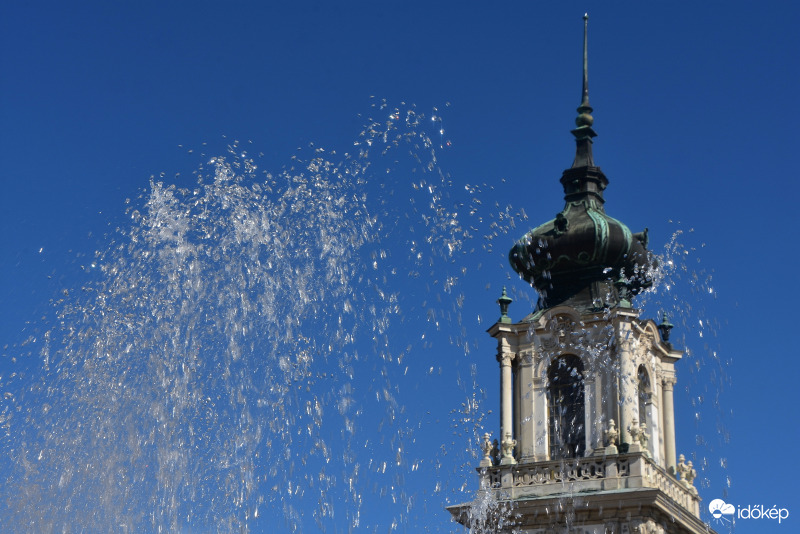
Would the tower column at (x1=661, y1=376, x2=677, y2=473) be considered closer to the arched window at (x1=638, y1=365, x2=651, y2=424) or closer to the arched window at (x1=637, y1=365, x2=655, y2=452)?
the arched window at (x1=637, y1=365, x2=655, y2=452)

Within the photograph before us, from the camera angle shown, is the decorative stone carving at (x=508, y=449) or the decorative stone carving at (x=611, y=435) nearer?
the decorative stone carving at (x=611, y=435)

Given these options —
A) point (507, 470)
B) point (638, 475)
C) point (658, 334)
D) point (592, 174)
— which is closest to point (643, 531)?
point (638, 475)

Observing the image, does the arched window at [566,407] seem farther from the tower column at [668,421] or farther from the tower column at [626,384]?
the tower column at [668,421]

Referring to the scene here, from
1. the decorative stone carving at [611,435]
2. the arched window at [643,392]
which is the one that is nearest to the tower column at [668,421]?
the arched window at [643,392]

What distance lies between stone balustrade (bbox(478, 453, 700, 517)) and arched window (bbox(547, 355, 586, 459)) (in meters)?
1.11

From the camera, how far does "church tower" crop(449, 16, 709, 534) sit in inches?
1564

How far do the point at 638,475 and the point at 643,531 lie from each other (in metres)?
1.64

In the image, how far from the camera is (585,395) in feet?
138

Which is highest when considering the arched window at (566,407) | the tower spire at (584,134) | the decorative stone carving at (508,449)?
the tower spire at (584,134)

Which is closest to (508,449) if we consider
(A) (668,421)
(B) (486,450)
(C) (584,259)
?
(B) (486,450)

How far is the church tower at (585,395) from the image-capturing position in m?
39.7

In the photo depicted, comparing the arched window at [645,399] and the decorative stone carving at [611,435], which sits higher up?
the arched window at [645,399]

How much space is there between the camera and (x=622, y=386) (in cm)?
4184

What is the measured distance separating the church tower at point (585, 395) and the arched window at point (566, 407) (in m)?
0.03
